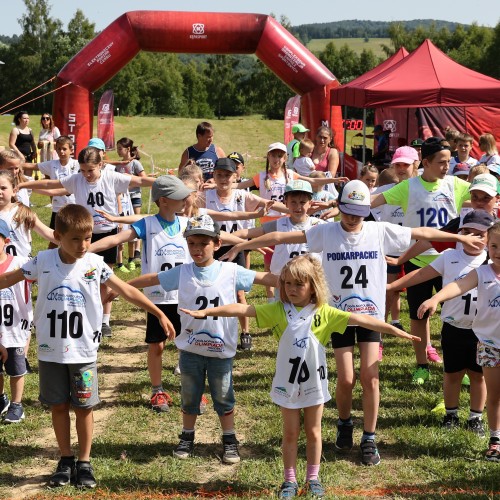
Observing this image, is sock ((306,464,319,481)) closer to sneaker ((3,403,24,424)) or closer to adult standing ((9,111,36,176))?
sneaker ((3,403,24,424))

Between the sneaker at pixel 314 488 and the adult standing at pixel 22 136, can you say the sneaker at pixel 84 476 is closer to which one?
the sneaker at pixel 314 488

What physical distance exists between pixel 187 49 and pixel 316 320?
15.1m

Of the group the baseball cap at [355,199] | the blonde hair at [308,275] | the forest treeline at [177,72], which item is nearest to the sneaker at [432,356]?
the baseball cap at [355,199]

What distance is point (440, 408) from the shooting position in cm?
641

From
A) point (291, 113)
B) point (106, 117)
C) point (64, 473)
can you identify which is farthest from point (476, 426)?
point (106, 117)

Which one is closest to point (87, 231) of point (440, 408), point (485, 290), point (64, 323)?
point (64, 323)

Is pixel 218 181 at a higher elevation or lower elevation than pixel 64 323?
higher

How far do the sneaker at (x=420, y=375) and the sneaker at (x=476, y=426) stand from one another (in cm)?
123

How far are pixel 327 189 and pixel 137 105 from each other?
67.7 metres

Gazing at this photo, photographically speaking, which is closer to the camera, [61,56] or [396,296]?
[396,296]

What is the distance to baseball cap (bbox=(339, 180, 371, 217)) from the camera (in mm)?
5395

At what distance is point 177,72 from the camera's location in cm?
8125

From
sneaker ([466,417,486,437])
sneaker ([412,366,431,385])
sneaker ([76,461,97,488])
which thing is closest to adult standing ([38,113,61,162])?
sneaker ([412,366,431,385])

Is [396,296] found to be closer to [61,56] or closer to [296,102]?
[296,102]
